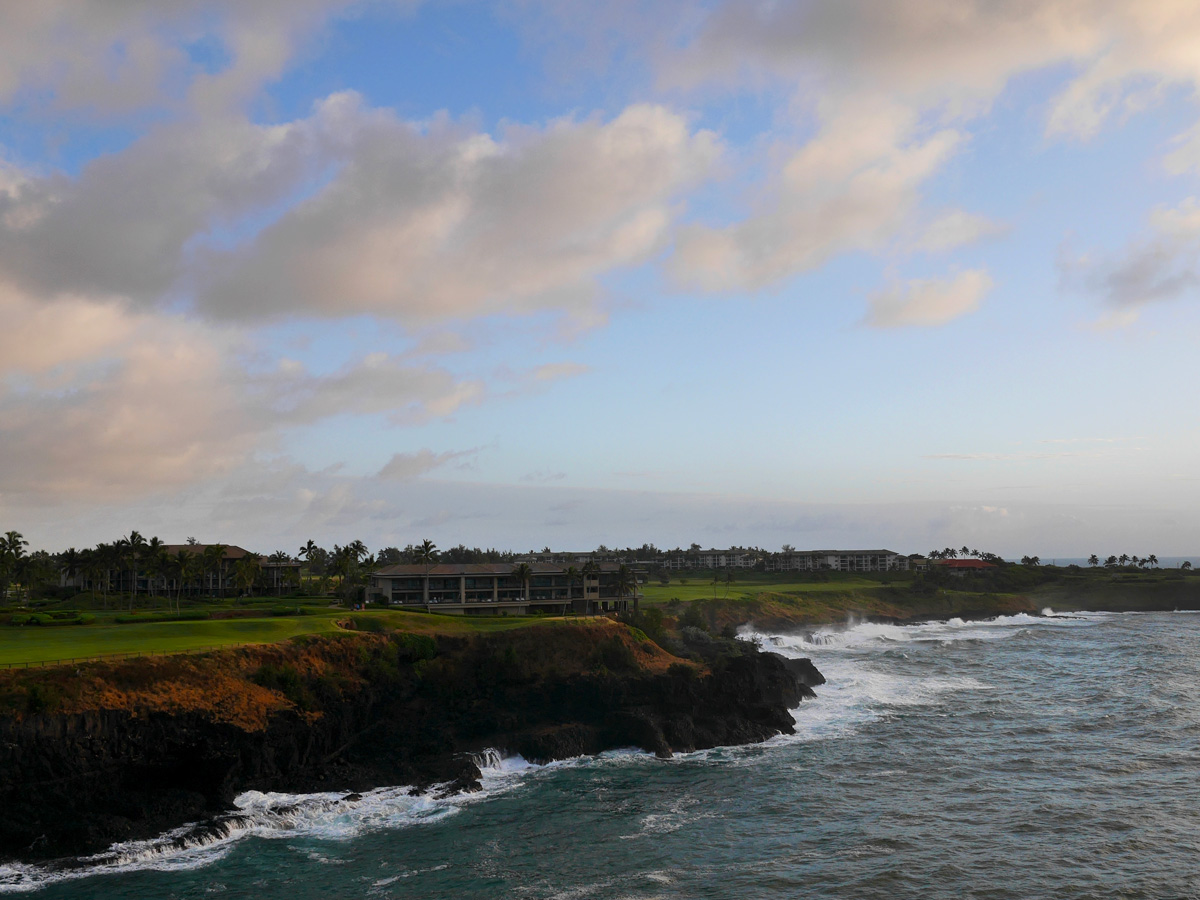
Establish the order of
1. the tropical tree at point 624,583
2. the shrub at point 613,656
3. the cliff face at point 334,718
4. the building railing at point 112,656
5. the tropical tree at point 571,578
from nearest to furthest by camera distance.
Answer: the cliff face at point 334,718, the building railing at point 112,656, the shrub at point 613,656, the tropical tree at point 624,583, the tropical tree at point 571,578

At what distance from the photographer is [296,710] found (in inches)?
2309

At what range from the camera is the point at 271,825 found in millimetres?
48531

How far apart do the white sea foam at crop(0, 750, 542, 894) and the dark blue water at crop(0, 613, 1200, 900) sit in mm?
193

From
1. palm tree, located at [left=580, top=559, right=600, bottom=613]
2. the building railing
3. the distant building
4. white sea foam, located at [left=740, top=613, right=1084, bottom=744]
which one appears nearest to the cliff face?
the building railing

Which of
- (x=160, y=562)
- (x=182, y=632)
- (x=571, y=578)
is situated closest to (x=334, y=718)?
(x=182, y=632)

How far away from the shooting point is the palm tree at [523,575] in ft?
386

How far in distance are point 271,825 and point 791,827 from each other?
30.8m


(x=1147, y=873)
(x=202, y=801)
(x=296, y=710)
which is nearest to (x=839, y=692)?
(x=1147, y=873)

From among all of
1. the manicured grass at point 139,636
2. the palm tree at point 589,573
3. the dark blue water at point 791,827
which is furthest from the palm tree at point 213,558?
the dark blue water at point 791,827

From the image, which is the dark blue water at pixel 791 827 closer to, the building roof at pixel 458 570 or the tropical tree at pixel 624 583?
the tropical tree at pixel 624 583

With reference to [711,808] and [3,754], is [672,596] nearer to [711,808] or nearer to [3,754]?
[711,808]

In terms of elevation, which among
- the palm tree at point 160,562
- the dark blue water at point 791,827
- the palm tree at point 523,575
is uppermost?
the palm tree at point 160,562

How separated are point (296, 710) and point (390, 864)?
63.5ft

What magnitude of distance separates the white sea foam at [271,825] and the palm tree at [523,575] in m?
57.5
